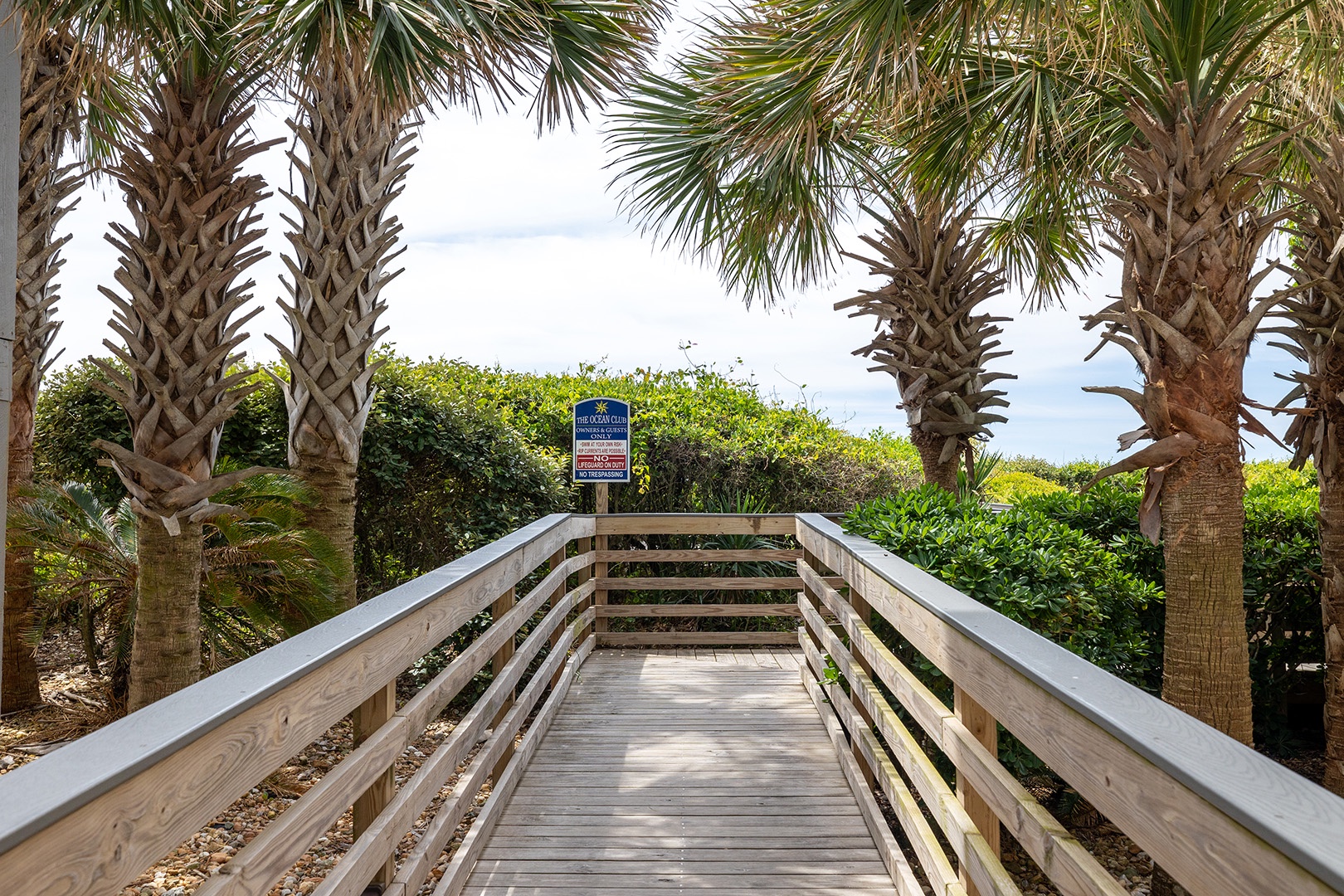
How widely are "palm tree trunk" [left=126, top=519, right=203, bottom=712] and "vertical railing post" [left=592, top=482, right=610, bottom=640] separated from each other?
118 inches

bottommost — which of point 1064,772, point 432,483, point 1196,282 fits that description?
point 1064,772

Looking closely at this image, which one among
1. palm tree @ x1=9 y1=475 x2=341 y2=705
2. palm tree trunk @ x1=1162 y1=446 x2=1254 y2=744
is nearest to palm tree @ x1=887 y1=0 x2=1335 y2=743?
palm tree trunk @ x1=1162 y1=446 x2=1254 y2=744

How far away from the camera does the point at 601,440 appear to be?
747 centimetres

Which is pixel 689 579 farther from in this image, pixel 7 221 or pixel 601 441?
pixel 7 221

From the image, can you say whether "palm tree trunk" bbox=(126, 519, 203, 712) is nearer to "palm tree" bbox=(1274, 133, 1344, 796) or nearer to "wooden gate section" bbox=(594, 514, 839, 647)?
"wooden gate section" bbox=(594, 514, 839, 647)

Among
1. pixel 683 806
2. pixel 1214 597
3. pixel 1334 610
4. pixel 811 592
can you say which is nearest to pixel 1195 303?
pixel 1214 597

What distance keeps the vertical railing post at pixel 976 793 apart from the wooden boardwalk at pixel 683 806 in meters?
0.79

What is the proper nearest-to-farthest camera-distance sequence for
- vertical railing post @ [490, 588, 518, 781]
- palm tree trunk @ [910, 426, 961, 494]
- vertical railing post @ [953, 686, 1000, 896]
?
vertical railing post @ [953, 686, 1000, 896]
vertical railing post @ [490, 588, 518, 781]
palm tree trunk @ [910, 426, 961, 494]

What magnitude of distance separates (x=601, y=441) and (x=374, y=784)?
5203 millimetres

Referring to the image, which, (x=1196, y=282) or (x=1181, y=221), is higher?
(x=1181, y=221)

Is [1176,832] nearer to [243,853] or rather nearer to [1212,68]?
[243,853]

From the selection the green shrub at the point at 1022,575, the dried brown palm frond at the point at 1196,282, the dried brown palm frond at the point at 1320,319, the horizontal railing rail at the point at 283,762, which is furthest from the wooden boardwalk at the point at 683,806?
the dried brown palm frond at the point at 1320,319

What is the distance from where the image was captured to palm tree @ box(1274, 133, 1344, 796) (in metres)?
5.37

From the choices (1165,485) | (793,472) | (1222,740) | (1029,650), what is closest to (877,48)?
(1165,485)
